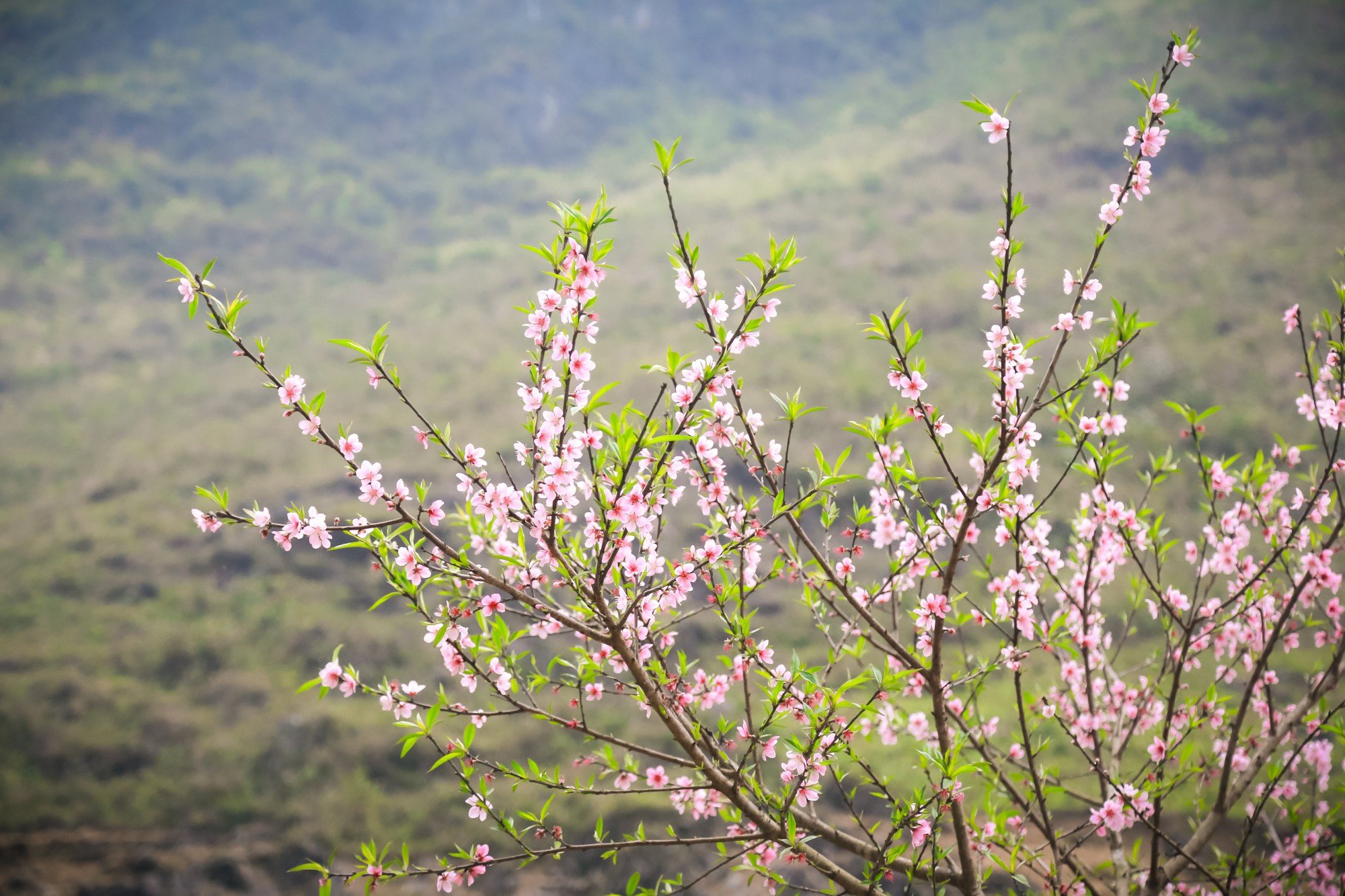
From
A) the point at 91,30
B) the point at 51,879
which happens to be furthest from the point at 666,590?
the point at 91,30

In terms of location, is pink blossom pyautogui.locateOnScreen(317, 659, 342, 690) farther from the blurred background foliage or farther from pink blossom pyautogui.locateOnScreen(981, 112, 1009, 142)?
the blurred background foliage

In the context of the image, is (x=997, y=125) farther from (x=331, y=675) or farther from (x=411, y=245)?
(x=411, y=245)

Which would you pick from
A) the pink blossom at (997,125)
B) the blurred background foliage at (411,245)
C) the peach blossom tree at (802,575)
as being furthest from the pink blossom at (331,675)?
the blurred background foliage at (411,245)

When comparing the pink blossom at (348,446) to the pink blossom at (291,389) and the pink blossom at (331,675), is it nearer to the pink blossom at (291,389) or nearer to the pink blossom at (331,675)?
the pink blossom at (291,389)

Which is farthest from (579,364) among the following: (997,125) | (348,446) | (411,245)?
(411,245)

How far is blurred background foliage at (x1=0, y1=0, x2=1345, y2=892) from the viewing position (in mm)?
9336

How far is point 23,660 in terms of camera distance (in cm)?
962

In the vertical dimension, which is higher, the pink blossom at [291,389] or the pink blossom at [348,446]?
the pink blossom at [291,389]

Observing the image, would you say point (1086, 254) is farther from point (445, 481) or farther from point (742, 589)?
point (742, 589)

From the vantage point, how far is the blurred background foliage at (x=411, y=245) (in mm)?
9336

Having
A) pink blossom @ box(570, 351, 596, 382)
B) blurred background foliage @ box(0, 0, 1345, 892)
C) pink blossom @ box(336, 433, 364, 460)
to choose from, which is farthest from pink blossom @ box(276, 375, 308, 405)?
blurred background foliage @ box(0, 0, 1345, 892)

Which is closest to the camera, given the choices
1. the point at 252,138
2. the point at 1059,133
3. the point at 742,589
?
the point at 742,589

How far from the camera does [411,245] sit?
2123cm

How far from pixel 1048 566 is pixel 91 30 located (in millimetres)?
35286
